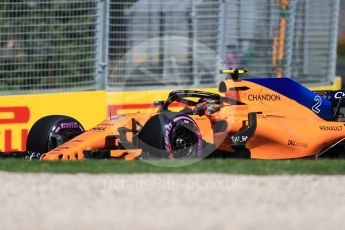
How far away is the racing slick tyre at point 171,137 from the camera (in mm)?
8164

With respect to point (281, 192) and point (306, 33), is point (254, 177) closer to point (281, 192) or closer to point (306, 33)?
point (281, 192)

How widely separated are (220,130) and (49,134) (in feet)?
7.00

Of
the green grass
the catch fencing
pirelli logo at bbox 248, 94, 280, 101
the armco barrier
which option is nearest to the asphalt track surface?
the green grass

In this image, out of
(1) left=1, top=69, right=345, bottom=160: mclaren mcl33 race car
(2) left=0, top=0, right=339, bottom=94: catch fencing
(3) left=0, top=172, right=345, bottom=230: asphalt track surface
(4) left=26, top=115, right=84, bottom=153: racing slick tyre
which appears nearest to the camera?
(3) left=0, top=172, right=345, bottom=230: asphalt track surface

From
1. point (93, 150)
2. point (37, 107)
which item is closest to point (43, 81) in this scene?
point (37, 107)

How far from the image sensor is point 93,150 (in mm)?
8625

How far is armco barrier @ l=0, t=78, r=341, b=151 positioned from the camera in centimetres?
1117

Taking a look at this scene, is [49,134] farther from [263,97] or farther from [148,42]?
[148,42]

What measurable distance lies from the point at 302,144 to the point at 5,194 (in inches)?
156

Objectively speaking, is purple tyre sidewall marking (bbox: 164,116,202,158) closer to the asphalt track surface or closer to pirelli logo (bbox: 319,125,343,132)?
the asphalt track surface

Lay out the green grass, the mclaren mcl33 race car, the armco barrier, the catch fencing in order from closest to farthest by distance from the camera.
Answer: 1. the green grass
2. the mclaren mcl33 race car
3. the armco barrier
4. the catch fencing

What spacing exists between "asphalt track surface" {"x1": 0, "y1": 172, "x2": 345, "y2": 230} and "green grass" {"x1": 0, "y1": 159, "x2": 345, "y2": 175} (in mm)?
211

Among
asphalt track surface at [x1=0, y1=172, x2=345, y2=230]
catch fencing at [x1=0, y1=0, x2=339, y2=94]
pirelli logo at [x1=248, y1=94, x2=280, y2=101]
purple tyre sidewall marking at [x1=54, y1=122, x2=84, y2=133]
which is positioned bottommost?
asphalt track surface at [x1=0, y1=172, x2=345, y2=230]

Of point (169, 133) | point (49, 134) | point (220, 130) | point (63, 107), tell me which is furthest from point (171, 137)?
point (63, 107)
